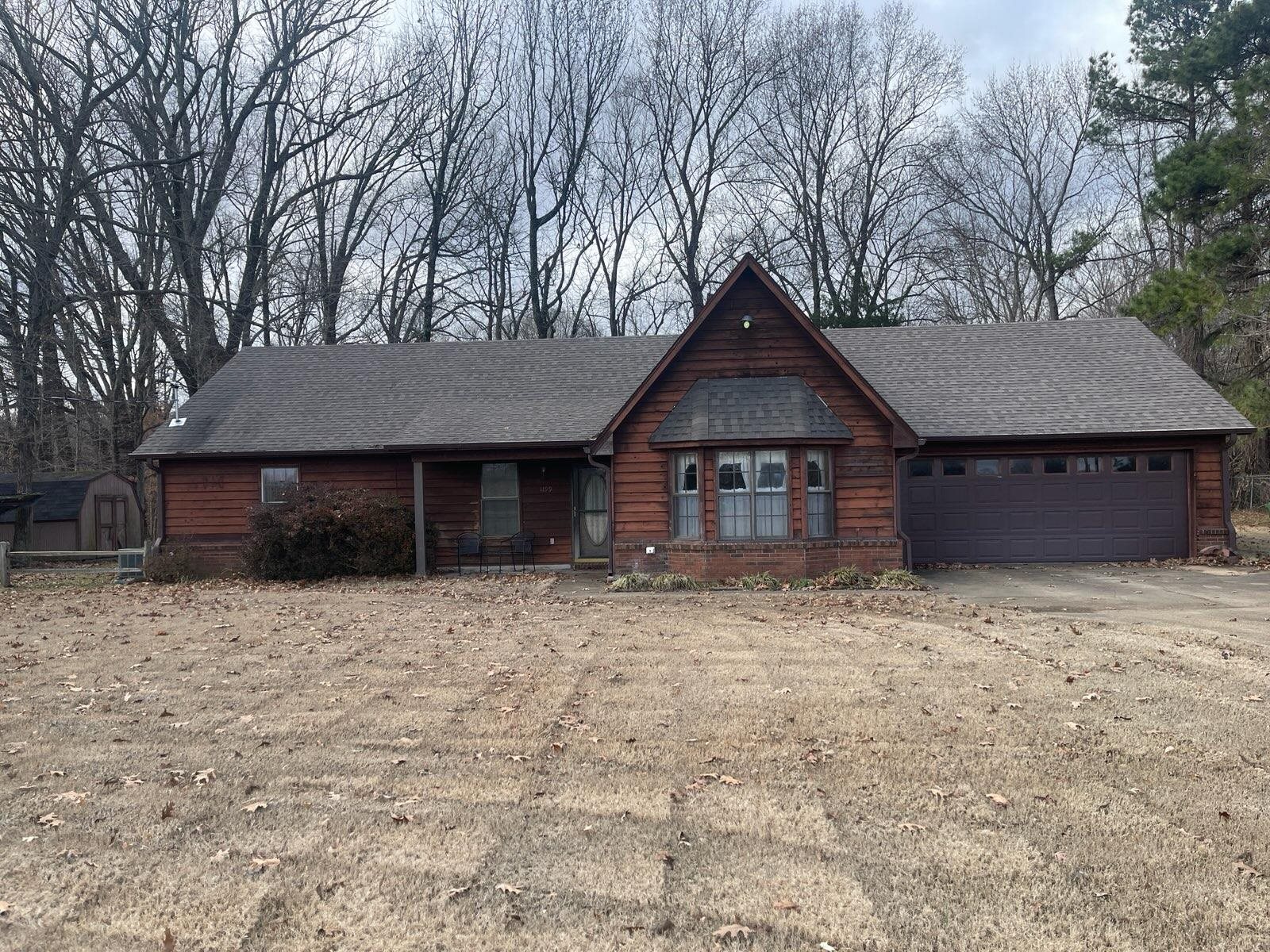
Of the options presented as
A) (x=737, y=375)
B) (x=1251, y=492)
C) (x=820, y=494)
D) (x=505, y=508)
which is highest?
(x=737, y=375)

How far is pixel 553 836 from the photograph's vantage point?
195 inches

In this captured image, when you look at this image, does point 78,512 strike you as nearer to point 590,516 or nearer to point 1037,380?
point 590,516

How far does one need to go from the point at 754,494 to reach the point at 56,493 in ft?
74.3

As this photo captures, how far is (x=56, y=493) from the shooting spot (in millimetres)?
28938

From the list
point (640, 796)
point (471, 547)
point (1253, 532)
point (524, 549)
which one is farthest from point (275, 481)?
point (1253, 532)

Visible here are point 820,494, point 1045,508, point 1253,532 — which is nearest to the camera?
point 820,494

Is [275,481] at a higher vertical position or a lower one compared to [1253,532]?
higher

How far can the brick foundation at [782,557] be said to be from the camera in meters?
16.6

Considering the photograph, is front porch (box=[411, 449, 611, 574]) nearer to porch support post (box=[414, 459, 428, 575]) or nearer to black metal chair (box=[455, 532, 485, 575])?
black metal chair (box=[455, 532, 485, 575])

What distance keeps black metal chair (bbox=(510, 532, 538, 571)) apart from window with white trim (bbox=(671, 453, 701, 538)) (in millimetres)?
3991

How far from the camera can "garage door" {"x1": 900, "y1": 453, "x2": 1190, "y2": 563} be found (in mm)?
19453

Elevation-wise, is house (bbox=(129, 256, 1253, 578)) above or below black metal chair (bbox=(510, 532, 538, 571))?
above

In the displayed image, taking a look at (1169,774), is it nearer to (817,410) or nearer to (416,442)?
(817,410)

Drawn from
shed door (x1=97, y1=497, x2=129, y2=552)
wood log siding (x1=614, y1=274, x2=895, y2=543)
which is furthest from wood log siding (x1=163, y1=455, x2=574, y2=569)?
shed door (x1=97, y1=497, x2=129, y2=552)
